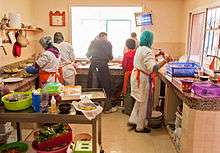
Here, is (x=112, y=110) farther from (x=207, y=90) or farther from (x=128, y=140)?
(x=207, y=90)

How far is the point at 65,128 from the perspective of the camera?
2.11 meters

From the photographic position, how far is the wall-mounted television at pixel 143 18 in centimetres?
454

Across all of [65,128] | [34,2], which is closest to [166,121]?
[65,128]

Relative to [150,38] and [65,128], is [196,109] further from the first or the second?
[150,38]

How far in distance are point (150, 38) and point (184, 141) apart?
1.42m

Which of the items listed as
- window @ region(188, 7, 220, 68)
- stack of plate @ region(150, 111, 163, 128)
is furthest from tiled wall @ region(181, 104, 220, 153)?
stack of plate @ region(150, 111, 163, 128)

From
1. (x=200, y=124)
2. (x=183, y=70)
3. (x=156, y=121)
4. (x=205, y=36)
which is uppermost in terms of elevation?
(x=205, y=36)

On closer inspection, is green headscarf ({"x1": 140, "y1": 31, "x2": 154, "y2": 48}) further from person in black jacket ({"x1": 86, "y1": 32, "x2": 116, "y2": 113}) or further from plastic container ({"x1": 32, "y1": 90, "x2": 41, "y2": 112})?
plastic container ({"x1": 32, "y1": 90, "x2": 41, "y2": 112})

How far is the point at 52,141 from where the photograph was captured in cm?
195

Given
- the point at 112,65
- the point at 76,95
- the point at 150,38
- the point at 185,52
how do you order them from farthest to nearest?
the point at 112,65 < the point at 185,52 < the point at 150,38 < the point at 76,95

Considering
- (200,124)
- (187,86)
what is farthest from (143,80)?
(200,124)

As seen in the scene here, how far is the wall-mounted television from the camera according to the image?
14.9 feet

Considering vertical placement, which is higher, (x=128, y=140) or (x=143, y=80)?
(x=143, y=80)

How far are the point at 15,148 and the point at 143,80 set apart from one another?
178 cm
